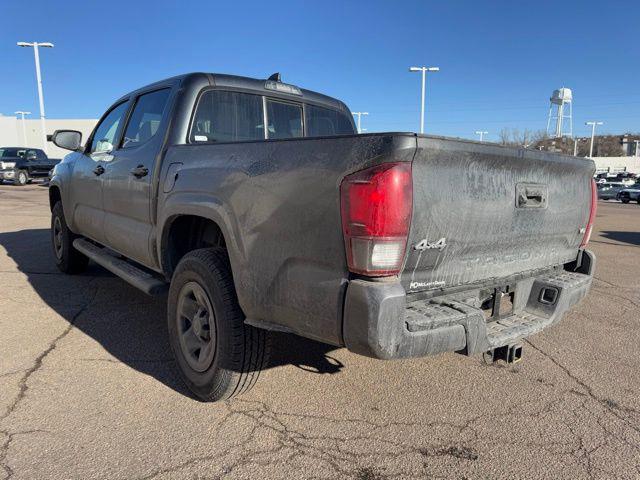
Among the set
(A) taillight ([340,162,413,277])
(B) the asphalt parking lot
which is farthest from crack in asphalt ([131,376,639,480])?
(A) taillight ([340,162,413,277])

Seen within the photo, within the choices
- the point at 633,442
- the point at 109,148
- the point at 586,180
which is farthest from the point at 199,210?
the point at 633,442

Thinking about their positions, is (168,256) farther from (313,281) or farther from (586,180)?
(586,180)

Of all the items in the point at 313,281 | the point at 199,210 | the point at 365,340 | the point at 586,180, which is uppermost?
the point at 586,180

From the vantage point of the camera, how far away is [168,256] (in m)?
3.47

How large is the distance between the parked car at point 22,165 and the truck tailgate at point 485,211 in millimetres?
26062

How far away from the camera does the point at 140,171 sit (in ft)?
12.1

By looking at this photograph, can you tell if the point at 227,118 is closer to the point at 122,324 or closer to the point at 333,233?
the point at 333,233

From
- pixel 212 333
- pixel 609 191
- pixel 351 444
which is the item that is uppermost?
pixel 212 333

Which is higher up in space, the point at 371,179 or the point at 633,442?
the point at 371,179

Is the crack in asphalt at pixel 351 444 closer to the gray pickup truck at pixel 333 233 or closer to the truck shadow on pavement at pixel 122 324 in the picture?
the gray pickup truck at pixel 333 233

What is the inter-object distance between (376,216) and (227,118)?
2.10 meters

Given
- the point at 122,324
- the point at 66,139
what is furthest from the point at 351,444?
the point at 66,139

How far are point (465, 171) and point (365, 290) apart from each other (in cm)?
80

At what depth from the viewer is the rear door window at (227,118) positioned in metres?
3.60
